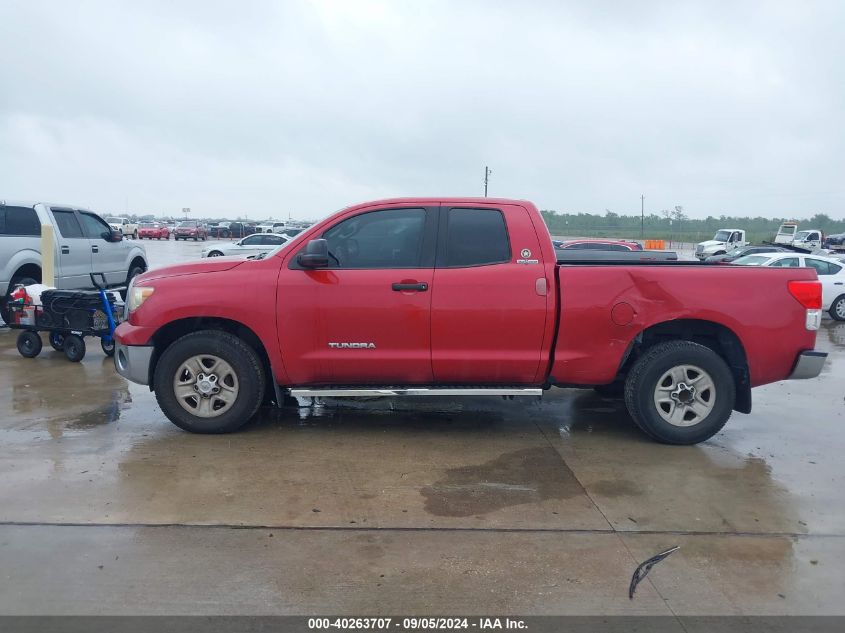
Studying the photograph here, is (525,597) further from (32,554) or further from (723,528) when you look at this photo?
(32,554)

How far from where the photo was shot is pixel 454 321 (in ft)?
18.1

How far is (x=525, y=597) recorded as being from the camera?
3.42 m

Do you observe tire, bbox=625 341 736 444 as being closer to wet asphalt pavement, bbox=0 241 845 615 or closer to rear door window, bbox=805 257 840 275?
wet asphalt pavement, bbox=0 241 845 615

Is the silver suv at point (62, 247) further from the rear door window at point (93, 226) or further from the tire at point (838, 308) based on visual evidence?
the tire at point (838, 308)

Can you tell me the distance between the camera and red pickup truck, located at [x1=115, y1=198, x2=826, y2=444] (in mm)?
5527

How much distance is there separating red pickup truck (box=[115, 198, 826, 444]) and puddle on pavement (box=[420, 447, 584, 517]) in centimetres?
65

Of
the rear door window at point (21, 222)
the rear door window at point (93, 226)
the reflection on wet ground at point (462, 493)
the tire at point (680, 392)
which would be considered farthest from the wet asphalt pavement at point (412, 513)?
the rear door window at point (93, 226)

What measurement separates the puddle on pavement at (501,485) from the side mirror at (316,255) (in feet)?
6.06

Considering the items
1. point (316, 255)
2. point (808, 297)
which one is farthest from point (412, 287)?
point (808, 297)

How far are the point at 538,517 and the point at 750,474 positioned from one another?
1.89 metres

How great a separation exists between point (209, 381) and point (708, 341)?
4125 mm

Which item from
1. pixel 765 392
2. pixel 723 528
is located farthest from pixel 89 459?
pixel 765 392

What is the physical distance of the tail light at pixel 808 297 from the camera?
18.3 feet

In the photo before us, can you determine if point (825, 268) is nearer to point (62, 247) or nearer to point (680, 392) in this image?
point (680, 392)
